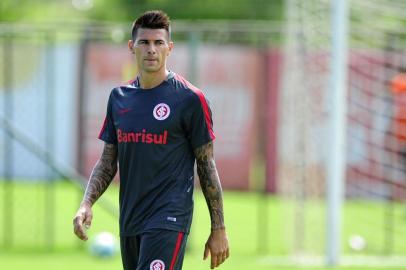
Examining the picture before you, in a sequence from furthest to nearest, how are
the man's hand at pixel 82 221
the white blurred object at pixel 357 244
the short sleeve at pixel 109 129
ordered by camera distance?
the white blurred object at pixel 357 244, the short sleeve at pixel 109 129, the man's hand at pixel 82 221

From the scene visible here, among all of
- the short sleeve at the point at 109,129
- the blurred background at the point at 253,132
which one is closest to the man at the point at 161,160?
the short sleeve at the point at 109,129

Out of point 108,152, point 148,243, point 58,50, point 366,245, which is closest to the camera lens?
point 148,243

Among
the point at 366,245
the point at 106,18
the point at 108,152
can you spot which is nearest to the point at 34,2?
the point at 106,18

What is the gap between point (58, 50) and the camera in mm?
23953

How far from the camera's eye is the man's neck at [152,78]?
254 inches

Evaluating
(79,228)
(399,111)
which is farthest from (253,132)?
(79,228)

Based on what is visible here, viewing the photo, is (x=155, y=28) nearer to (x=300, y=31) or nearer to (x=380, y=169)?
(x=300, y=31)

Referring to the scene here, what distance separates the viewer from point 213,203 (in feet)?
21.2

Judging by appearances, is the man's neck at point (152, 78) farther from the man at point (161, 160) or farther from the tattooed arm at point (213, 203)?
the tattooed arm at point (213, 203)

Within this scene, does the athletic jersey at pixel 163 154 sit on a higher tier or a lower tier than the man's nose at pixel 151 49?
lower

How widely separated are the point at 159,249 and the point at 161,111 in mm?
796

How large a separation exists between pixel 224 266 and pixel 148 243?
19.4 ft

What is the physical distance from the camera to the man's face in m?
6.39

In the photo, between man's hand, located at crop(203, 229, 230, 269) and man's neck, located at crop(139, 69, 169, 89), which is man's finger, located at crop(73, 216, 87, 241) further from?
man's neck, located at crop(139, 69, 169, 89)
